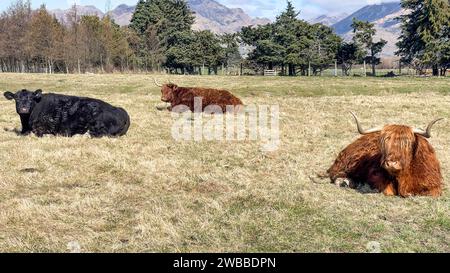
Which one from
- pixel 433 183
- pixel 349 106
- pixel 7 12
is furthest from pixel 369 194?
pixel 7 12

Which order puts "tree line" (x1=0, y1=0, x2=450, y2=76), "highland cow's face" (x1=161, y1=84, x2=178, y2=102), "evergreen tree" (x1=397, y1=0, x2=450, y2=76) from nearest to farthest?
"highland cow's face" (x1=161, y1=84, x2=178, y2=102)
"evergreen tree" (x1=397, y1=0, x2=450, y2=76)
"tree line" (x1=0, y1=0, x2=450, y2=76)

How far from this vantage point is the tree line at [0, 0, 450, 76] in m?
57.0

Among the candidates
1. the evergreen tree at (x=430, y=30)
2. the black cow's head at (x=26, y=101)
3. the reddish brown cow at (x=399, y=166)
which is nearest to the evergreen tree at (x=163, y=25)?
the evergreen tree at (x=430, y=30)

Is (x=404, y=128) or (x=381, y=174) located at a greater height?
(x=404, y=128)

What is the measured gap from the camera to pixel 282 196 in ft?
22.9

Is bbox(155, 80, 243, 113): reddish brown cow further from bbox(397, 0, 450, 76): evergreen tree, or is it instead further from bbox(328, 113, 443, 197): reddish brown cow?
bbox(397, 0, 450, 76): evergreen tree

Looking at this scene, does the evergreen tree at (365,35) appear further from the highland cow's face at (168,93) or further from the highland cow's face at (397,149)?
the highland cow's face at (397,149)

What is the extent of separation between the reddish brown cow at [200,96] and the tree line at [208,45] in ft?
147

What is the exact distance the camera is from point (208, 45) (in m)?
71.4

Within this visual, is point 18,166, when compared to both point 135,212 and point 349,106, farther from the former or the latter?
point 349,106

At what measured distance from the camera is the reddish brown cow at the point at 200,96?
51.9ft

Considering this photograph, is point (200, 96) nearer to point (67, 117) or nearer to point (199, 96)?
point (199, 96)

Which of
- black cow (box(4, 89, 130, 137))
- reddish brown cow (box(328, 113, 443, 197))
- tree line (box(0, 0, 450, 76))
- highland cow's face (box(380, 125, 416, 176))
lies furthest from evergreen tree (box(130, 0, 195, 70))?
highland cow's face (box(380, 125, 416, 176))

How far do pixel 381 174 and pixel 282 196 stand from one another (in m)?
1.57
